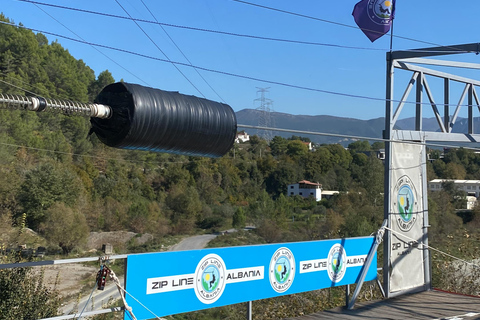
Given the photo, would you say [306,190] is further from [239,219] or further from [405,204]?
[405,204]

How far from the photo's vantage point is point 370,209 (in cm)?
4462

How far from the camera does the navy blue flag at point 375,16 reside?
10555 millimetres

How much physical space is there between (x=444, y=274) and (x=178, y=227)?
48131 mm

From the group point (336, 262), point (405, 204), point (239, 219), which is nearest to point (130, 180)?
point (239, 219)

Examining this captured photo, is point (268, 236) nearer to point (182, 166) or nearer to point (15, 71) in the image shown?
point (182, 166)

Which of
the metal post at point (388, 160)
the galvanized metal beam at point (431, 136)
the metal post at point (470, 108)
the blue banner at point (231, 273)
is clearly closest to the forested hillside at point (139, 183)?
the metal post at point (470, 108)

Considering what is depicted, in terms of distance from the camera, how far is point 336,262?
329 inches

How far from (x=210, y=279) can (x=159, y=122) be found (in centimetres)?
302

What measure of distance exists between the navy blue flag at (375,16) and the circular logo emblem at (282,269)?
541 centimetres

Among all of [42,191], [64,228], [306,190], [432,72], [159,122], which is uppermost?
[432,72]

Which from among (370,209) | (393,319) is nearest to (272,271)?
(393,319)

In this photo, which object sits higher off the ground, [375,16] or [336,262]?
[375,16]

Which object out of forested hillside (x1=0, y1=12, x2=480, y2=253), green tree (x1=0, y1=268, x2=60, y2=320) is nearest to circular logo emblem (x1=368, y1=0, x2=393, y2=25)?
green tree (x1=0, y1=268, x2=60, y2=320)

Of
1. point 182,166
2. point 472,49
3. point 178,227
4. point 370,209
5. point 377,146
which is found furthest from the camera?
point 377,146
